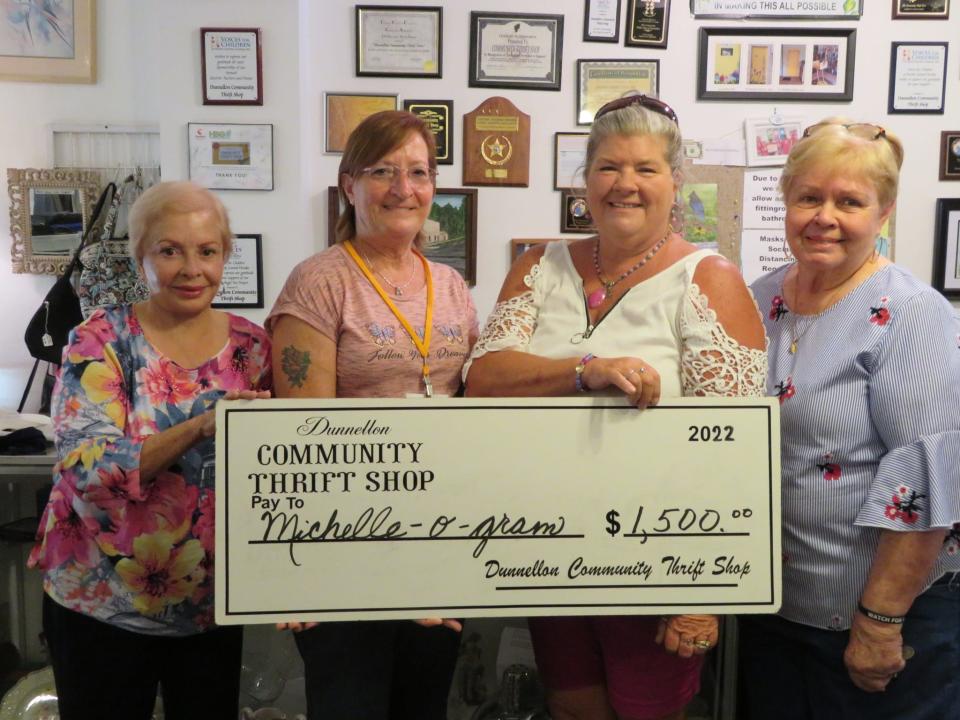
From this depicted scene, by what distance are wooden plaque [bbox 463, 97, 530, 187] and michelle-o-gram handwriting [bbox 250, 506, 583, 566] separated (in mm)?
1628

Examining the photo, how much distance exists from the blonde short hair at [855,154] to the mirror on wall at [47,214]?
2.22m

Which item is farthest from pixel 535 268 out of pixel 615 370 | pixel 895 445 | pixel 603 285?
pixel 895 445

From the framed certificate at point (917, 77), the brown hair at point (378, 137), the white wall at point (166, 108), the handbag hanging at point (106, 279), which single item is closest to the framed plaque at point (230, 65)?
the white wall at point (166, 108)

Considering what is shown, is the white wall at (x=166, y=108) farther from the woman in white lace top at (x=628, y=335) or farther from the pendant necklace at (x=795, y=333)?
the pendant necklace at (x=795, y=333)

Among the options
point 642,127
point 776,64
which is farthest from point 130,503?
point 776,64

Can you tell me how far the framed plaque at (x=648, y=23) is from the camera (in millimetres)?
2486

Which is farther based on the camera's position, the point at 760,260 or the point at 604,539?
the point at 760,260

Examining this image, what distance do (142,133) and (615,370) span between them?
2100mm

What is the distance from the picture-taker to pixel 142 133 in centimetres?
253

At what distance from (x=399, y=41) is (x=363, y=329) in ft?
5.14

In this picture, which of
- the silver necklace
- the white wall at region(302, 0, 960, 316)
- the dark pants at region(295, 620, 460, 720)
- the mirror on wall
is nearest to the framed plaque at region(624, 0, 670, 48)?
the white wall at region(302, 0, 960, 316)

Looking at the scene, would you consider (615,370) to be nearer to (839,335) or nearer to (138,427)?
(839,335)

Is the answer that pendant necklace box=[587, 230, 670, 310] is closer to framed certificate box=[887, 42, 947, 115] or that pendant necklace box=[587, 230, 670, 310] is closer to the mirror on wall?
framed certificate box=[887, 42, 947, 115]

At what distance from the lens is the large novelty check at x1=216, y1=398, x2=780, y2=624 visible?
1118mm
